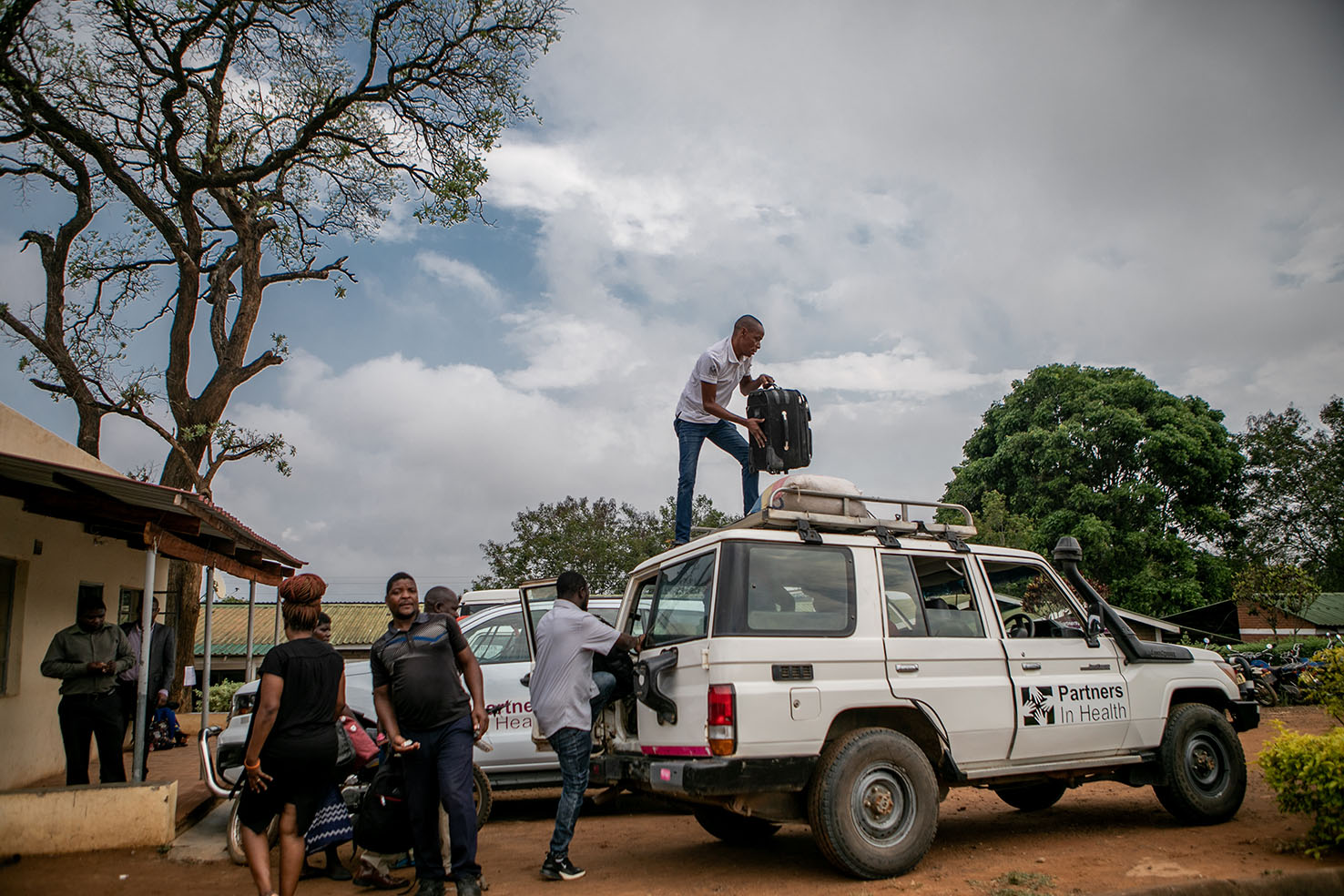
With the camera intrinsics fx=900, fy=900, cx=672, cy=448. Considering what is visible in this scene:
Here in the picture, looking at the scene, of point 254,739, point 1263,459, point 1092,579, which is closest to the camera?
point 254,739

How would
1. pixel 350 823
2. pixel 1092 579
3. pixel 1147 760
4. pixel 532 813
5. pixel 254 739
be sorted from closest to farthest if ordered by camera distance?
pixel 254 739 < pixel 350 823 < pixel 1147 760 < pixel 532 813 < pixel 1092 579

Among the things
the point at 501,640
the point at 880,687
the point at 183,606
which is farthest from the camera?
the point at 183,606

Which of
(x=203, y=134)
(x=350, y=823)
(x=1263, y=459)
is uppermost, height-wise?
(x=203, y=134)

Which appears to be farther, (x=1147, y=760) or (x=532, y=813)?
(x=532, y=813)

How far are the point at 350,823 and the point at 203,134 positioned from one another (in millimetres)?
15627

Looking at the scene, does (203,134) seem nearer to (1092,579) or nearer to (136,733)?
(136,733)

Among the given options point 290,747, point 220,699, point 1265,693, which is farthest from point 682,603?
point 220,699

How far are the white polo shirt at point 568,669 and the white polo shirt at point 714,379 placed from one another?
2387 mm

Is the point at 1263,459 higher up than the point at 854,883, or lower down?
higher up

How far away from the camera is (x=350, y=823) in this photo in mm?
5617

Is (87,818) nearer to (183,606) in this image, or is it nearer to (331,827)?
(331,827)

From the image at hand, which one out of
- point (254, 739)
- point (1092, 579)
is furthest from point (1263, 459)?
point (254, 739)

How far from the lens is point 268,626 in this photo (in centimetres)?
3819

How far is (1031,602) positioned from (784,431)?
2.20 meters
